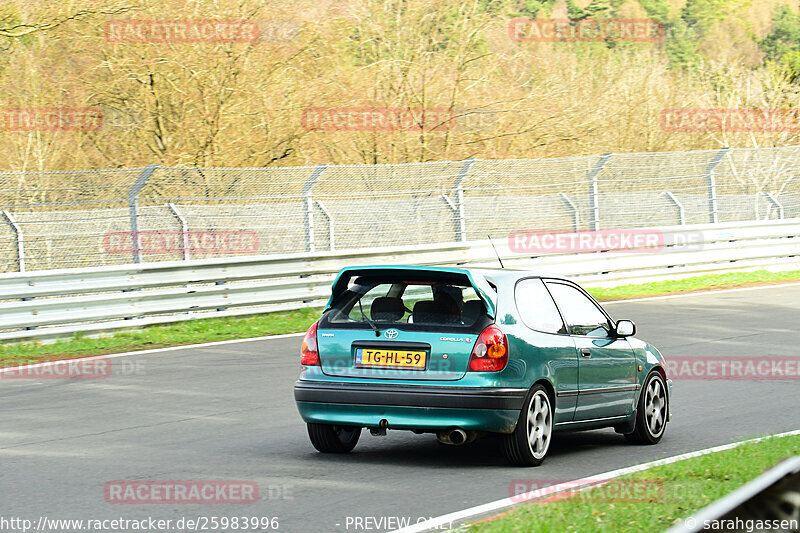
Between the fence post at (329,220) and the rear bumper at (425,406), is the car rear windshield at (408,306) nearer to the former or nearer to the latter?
the rear bumper at (425,406)

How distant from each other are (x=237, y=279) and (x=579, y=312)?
9.63m

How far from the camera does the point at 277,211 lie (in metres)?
20.0

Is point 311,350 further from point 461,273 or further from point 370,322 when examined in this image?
point 461,273

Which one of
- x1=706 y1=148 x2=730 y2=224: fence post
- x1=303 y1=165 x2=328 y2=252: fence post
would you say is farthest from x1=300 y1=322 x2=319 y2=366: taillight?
x1=706 y1=148 x2=730 y2=224: fence post

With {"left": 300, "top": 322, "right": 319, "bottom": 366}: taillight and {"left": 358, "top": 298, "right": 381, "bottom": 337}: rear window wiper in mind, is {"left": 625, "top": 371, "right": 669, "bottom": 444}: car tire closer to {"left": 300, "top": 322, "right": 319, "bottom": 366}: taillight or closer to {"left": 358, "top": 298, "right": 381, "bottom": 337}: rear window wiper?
{"left": 358, "top": 298, "right": 381, "bottom": 337}: rear window wiper

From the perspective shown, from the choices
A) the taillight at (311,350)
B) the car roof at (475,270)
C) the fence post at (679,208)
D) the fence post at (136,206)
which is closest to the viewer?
the car roof at (475,270)

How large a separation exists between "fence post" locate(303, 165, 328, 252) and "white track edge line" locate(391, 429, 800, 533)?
11.0 m

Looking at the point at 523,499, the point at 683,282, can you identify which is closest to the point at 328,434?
the point at 523,499

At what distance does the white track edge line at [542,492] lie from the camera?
19.7 ft

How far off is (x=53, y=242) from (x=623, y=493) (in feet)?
41.6

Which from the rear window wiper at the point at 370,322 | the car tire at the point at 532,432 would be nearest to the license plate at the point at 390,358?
the rear window wiper at the point at 370,322

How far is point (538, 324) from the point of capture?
826 centimetres

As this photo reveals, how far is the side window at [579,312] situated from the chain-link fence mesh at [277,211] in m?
8.62

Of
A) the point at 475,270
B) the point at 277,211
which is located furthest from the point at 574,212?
the point at 475,270
